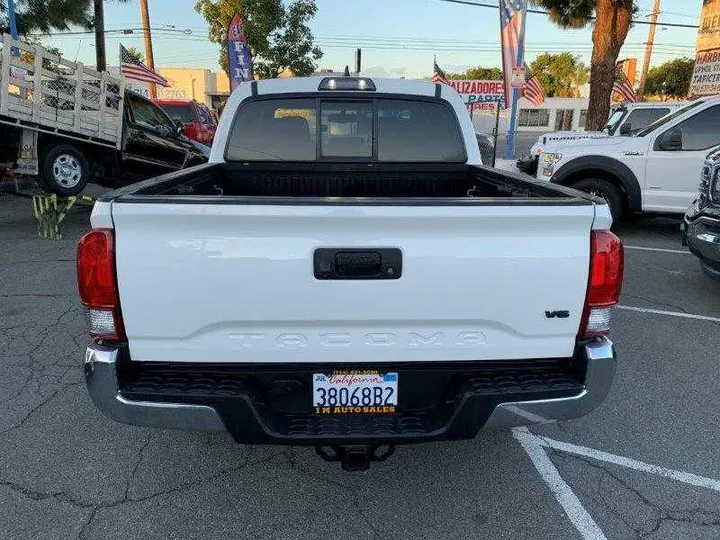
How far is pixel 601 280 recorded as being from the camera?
7.15ft

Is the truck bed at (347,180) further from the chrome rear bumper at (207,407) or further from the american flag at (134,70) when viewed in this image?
the american flag at (134,70)

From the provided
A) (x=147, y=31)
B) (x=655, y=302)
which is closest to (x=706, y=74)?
(x=655, y=302)

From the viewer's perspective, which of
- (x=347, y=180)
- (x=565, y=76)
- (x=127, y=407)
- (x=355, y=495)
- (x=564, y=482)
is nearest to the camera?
(x=127, y=407)

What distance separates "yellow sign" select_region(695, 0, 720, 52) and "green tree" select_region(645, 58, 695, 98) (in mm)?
48170

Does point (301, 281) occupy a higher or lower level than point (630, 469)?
higher

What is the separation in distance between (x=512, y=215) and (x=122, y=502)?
223 centimetres

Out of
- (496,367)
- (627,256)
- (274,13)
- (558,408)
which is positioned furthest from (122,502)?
(274,13)

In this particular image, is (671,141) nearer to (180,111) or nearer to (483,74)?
(180,111)

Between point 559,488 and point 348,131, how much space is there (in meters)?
2.69

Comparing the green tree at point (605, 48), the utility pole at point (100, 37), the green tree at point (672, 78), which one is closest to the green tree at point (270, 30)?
the utility pole at point (100, 37)

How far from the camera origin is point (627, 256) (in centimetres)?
732

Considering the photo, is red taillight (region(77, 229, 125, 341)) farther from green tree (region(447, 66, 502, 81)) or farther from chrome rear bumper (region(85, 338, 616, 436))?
green tree (region(447, 66, 502, 81))

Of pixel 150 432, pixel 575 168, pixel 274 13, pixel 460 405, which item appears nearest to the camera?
pixel 460 405

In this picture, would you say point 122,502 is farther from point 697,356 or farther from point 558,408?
point 697,356
